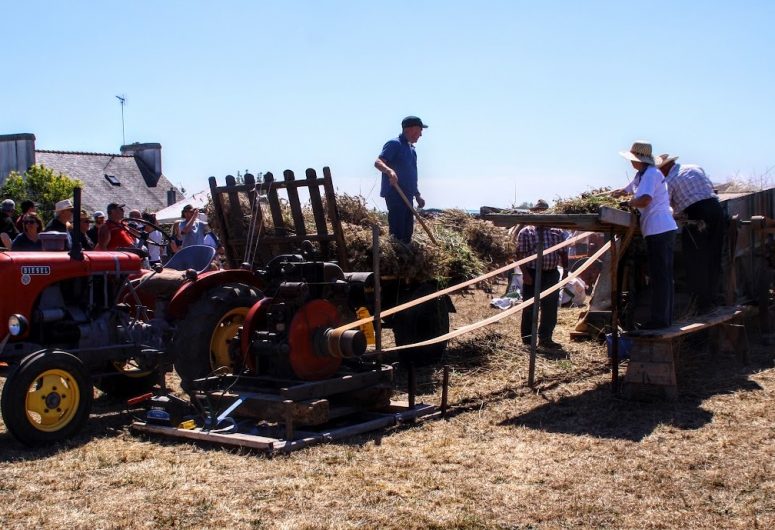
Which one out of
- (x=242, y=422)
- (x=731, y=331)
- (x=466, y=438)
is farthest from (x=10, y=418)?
(x=731, y=331)

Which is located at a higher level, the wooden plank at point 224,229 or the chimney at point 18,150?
the chimney at point 18,150

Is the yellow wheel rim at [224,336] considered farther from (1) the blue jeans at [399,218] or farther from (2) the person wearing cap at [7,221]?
(2) the person wearing cap at [7,221]

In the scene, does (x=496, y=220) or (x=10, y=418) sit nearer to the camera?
(x=10, y=418)

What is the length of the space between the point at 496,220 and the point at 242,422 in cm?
253

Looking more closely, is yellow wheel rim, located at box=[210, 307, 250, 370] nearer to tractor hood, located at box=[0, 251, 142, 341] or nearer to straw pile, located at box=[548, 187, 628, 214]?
tractor hood, located at box=[0, 251, 142, 341]

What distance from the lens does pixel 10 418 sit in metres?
5.85

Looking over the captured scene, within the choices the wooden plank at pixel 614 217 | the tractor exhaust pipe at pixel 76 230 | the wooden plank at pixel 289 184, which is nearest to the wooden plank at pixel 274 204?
the wooden plank at pixel 289 184

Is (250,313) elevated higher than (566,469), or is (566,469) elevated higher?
(250,313)

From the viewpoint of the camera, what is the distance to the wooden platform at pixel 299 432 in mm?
5746

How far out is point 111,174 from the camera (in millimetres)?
41531

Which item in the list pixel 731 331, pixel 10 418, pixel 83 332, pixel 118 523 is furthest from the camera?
pixel 731 331

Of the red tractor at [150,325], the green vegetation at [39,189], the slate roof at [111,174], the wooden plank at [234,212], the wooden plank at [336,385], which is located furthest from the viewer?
the slate roof at [111,174]

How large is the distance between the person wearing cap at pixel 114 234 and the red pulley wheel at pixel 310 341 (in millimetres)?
2106

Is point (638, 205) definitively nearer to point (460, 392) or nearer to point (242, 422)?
point (460, 392)
